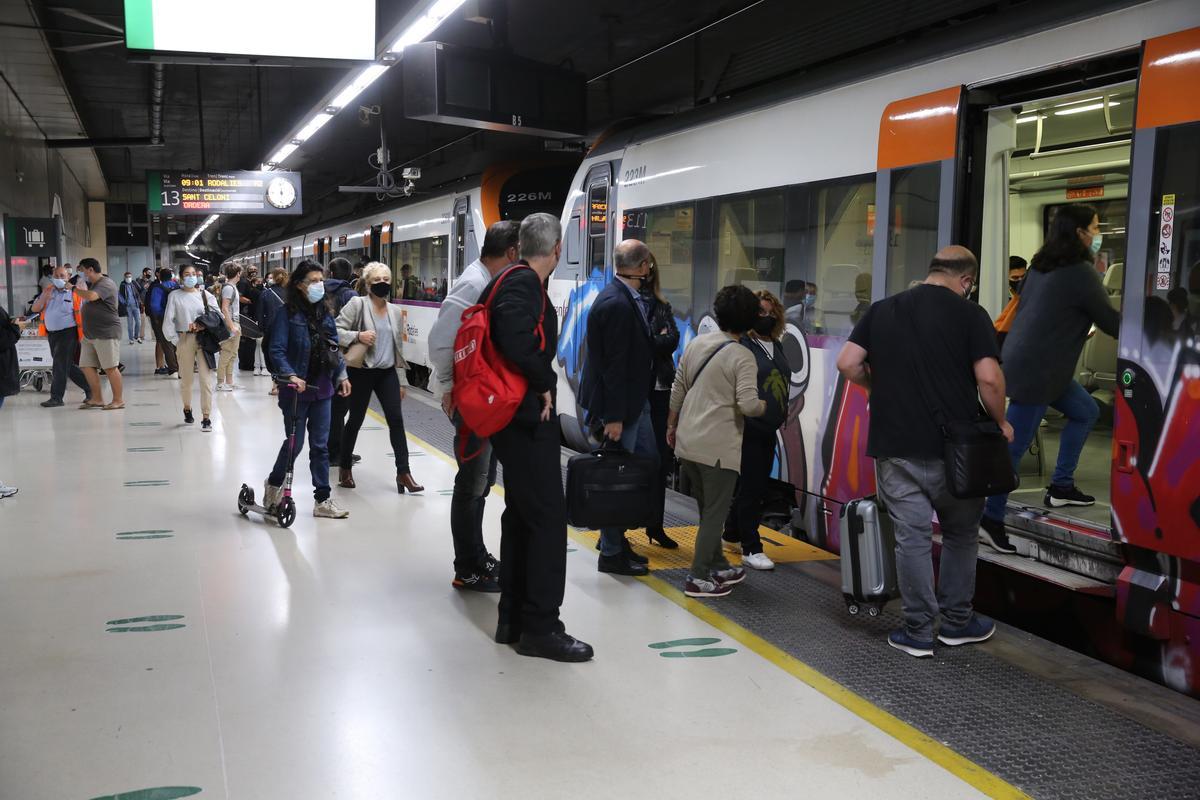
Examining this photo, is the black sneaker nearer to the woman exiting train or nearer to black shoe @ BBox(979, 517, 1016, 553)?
black shoe @ BBox(979, 517, 1016, 553)

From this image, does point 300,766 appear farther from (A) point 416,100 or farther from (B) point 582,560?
(A) point 416,100

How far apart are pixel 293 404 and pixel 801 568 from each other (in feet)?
10.8

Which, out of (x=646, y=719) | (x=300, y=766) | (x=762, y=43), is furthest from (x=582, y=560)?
(x=762, y=43)

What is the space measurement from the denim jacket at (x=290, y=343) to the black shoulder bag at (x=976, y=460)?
3962 millimetres

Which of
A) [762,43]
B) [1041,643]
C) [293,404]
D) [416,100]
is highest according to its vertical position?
[762,43]

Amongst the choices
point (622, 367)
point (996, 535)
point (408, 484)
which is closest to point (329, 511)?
point (408, 484)

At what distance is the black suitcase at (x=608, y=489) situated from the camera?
15.8ft

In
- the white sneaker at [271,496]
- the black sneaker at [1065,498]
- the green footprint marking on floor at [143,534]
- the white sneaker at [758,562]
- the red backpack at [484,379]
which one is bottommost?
the green footprint marking on floor at [143,534]

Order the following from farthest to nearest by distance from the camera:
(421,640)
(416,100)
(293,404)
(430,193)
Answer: (430,193)
(416,100)
(293,404)
(421,640)

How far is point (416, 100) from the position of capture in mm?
9664

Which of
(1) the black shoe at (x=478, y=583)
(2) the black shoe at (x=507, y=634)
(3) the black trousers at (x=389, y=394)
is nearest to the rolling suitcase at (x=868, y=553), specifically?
(2) the black shoe at (x=507, y=634)

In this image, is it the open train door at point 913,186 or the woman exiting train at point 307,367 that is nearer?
the open train door at point 913,186

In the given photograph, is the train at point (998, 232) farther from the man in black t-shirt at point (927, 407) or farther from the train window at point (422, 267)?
the train window at point (422, 267)

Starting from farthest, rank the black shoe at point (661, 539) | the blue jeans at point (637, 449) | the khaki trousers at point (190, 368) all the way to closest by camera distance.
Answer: the khaki trousers at point (190, 368) < the black shoe at point (661, 539) < the blue jeans at point (637, 449)
